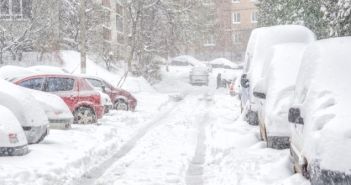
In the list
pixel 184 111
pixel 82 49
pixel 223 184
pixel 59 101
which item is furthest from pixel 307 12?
pixel 223 184

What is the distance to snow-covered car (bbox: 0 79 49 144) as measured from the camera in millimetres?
12875

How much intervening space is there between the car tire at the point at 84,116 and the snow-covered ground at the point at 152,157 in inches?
17.0

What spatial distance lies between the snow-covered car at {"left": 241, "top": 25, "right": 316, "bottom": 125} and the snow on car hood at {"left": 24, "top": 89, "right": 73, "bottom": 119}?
4481 mm

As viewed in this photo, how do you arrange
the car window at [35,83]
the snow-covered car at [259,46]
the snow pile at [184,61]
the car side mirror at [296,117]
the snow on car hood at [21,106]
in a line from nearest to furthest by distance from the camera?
1. the car side mirror at [296,117]
2. the snow on car hood at [21,106]
3. the snow-covered car at [259,46]
4. the car window at [35,83]
5. the snow pile at [184,61]

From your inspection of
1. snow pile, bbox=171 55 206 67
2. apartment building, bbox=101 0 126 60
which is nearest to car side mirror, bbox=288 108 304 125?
apartment building, bbox=101 0 126 60

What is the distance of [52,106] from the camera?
53.0 ft

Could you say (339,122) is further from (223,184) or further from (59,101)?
(59,101)

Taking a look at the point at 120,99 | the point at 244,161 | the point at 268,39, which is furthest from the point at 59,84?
the point at 244,161

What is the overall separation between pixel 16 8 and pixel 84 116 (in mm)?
19269

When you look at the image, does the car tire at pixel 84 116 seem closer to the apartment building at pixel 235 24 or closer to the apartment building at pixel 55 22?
the apartment building at pixel 55 22

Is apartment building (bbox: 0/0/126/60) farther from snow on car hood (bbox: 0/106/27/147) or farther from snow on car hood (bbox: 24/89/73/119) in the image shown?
snow on car hood (bbox: 0/106/27/147)

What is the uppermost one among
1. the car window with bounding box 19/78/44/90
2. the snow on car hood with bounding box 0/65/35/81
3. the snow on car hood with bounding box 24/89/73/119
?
the snow on car hood with bounding box 0/65/35/81

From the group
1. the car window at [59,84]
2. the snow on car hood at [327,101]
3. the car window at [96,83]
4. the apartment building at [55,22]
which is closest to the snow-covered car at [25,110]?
Result: the car window at [59,84]

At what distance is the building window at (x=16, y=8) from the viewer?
1396 inches
